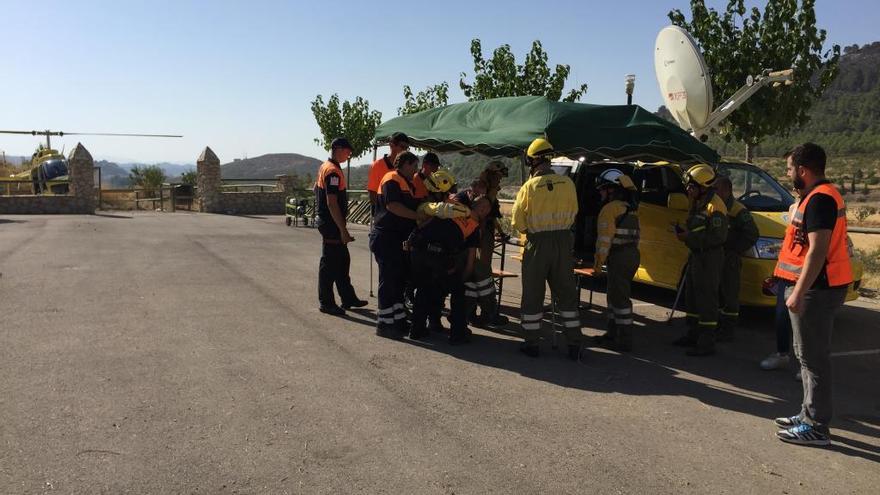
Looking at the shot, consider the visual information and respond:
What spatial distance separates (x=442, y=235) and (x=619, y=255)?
180 centimetres

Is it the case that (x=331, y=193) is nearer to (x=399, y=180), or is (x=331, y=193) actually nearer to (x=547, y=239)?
(x=399, y=180)

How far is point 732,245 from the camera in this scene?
22.2 ft

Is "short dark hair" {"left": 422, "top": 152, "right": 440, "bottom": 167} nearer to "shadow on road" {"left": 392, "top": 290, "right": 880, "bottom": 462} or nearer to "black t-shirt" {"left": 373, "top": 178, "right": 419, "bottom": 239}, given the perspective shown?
"black t-shirt" {"left": 373, "top": 178, "right": 419, "bottom": 239}

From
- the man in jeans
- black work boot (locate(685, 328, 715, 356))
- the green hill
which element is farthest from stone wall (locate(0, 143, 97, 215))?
the green hill

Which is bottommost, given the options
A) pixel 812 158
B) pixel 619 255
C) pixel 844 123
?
pixel 619 255

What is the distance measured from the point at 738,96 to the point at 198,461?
9420 millimetres

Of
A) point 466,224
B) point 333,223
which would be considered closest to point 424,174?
point 466,224

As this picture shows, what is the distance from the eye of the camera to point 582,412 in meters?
4.81

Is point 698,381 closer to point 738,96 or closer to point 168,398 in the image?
point 168,398

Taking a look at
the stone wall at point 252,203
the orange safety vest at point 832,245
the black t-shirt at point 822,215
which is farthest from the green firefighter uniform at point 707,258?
the stone wall at point 252,203

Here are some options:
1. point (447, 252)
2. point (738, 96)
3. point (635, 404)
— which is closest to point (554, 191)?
point (447, 252)

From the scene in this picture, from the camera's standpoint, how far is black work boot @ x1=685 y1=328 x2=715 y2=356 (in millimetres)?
6387

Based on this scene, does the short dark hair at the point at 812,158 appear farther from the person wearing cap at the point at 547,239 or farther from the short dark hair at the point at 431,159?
the short dark hair at the point at 431,159

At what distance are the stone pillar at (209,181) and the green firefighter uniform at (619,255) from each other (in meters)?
23.7
